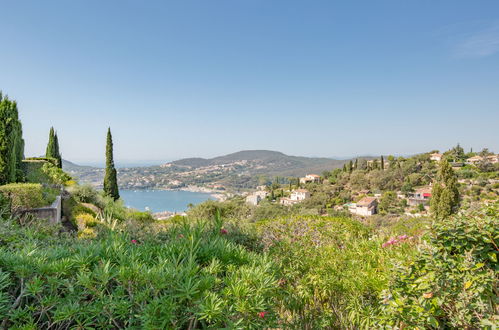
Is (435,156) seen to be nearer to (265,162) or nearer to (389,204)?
(389,204)

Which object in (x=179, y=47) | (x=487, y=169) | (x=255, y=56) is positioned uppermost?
(x=255, y=56)

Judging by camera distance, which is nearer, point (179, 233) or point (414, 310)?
point (414, 310)

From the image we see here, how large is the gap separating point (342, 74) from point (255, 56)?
10.1m

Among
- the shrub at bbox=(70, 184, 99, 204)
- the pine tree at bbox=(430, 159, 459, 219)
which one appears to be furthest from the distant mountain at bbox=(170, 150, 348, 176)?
the shrub at bbox=(70, 184, 99, 204)

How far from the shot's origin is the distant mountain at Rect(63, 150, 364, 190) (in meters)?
88.1

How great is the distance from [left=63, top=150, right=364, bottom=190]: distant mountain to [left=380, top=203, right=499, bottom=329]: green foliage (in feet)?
269

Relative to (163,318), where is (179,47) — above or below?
above

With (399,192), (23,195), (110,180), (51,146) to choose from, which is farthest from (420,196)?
(51,146)

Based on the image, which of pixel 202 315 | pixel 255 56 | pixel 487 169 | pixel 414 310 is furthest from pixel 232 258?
pixel 487 169

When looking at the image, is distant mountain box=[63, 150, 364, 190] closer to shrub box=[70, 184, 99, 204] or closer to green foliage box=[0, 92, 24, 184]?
shrub box=[70, 184, 99, 204]

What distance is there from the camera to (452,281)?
175 centimetres

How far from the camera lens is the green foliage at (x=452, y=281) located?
1663mm

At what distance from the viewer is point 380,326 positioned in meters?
1.97

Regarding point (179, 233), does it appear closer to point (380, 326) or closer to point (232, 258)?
point (232, 258)
